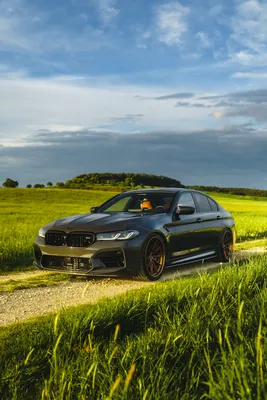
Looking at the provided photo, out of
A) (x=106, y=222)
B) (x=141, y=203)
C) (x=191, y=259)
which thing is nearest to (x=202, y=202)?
(x=191, y=259)

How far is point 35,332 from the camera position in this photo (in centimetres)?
555

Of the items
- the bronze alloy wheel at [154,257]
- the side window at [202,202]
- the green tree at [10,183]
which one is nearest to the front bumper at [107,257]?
the bronze alloy wheel at [154,257]

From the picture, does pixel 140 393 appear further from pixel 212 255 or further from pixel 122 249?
pixel 212 255

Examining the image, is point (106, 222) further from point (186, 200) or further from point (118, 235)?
point (186, 200)

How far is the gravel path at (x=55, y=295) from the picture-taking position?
724 centimetres

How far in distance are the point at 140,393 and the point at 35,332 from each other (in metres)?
1.95

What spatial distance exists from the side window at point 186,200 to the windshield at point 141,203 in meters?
0.21

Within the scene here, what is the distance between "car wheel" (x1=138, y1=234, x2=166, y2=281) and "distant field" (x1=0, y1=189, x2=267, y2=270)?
11.7ft

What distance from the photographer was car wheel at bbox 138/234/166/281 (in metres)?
9.18

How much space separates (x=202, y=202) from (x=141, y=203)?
5.15ft

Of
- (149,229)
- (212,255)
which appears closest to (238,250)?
(212,255)

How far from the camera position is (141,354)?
4.72 meters

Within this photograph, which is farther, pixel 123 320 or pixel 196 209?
pixel 196 209

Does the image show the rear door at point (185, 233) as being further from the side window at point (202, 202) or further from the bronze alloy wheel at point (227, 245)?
the bronze alloy wheel at point (227, 245)
